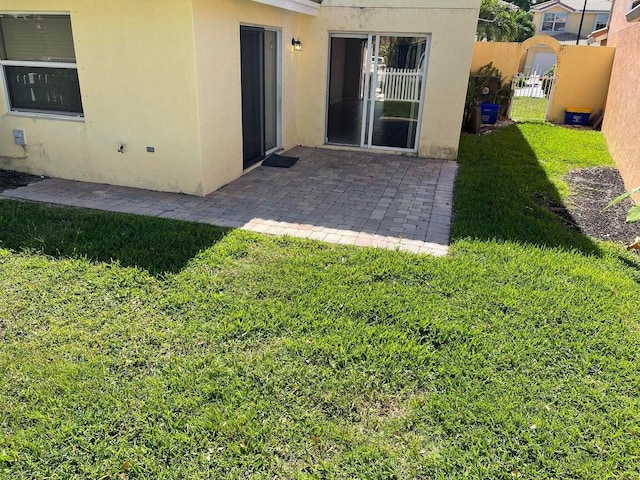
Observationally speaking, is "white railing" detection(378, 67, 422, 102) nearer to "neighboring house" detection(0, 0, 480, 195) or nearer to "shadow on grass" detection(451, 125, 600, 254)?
"neighboring house" detection(0, 0, 480, 195)

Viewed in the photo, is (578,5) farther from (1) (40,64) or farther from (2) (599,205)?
(1) (40,64)

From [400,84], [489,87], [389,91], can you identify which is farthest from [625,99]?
[389,91]

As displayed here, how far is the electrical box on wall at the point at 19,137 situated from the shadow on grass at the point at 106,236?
2006 millimetres

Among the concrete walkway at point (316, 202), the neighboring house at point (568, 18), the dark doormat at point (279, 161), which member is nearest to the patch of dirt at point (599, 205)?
the concrete walkway at point (316, 202)

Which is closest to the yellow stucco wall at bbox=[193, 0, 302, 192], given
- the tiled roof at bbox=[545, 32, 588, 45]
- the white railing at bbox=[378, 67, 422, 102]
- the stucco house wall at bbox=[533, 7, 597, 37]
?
the white railing at bbox=[378, 67, 422, 102]

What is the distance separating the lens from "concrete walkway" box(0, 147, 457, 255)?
598cm

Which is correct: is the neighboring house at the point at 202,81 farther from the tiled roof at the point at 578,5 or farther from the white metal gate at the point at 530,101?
the tiled roof at the point at 578,5

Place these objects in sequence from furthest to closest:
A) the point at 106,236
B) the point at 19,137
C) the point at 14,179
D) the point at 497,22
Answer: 1. the point at 497,22
2. the point at 19,137
3. the point at 14,179
4. the point at 106,236

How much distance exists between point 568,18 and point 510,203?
49893mm

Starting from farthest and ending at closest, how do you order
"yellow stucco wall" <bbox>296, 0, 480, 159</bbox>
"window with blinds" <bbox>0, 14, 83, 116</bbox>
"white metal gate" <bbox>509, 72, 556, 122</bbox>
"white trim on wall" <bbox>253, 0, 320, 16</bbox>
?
1. "white metal gate" <bbox>509, 72, 556, 122</bbox>
2. "yellow stucco wall" <bbox>296, 0, 480, 159</bbox>
3. "white trim on wall" <bbox>253, 0, 320, 16</bbox>
4. "window with blinds" <bbox>0, 14, 83, 116</bbox>

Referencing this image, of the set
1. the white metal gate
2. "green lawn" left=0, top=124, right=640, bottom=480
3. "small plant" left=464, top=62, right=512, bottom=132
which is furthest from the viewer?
the white metal gate

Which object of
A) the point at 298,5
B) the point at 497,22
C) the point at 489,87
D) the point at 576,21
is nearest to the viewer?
the point at 298,5

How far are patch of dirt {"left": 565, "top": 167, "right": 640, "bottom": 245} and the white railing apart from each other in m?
3.55

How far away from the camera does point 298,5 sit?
863cm
